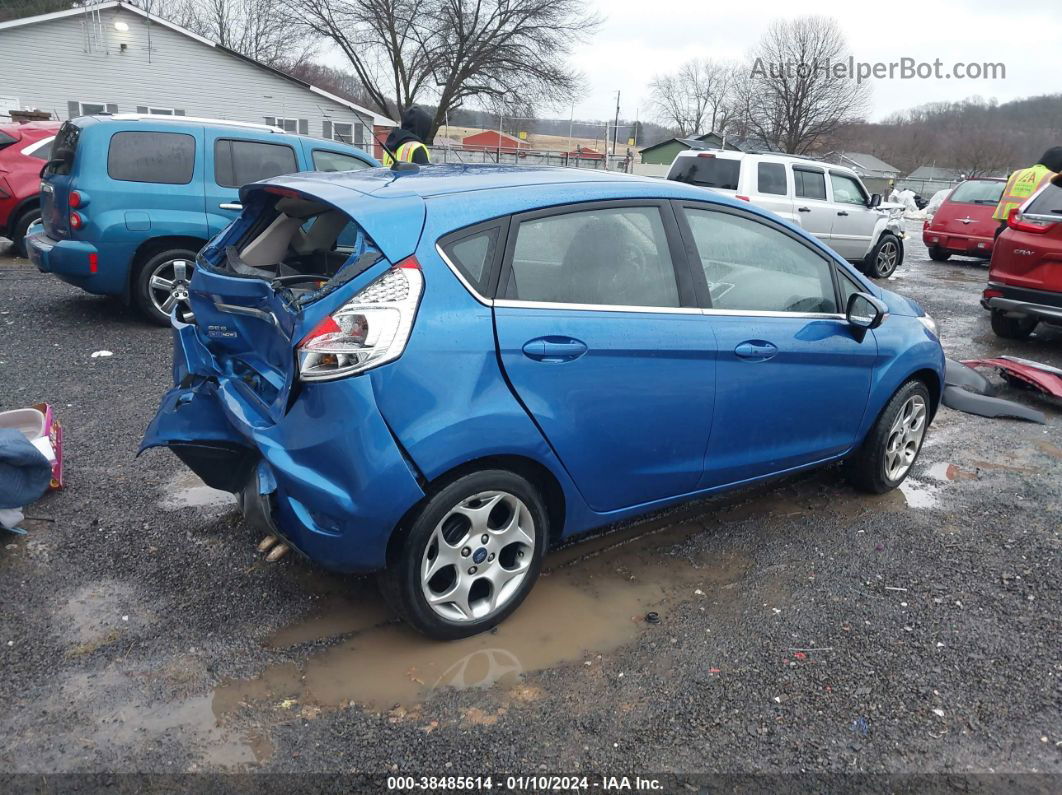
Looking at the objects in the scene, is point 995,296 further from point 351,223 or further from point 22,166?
point 22,166

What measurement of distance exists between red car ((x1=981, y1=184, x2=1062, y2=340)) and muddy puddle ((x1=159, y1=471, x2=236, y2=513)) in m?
7.62

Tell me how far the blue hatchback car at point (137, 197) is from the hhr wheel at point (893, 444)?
16.2 ft

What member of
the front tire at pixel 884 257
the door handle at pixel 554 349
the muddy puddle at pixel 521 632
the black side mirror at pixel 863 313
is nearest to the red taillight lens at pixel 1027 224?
the black side mirror at pixel 863 313

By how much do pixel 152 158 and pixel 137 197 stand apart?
0.42 meters

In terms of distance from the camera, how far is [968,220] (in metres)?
16.4

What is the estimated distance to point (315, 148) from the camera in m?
8.27

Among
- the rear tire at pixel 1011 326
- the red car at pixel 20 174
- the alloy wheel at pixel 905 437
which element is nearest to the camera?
the alloy wheel at pixel 905 437

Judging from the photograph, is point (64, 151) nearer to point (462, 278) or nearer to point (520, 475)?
point (462, 278)

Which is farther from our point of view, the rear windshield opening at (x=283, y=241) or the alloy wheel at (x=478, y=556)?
the rear windshield opening at (x=283, y=241)

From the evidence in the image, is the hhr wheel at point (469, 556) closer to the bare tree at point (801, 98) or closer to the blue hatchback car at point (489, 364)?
the blue hatchback car at point (489, 364)

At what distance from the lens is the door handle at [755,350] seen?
3443mm

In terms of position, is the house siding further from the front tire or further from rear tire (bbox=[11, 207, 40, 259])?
the front tire

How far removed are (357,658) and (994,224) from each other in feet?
55.9

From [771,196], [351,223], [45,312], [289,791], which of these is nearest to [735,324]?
[351,223]
